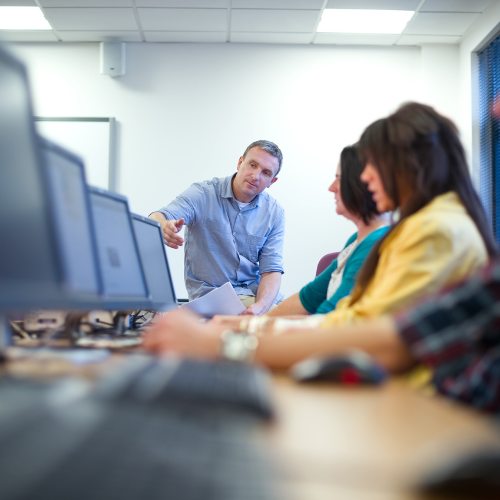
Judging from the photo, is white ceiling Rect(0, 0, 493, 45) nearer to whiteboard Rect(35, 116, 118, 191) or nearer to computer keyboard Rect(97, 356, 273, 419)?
whiteboard Rect(35, 116, 118, 191)

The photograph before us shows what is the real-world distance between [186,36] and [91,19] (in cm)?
73

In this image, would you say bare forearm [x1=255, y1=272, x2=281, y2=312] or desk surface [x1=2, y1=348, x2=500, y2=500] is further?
bare forearm [x1=255, y1=272, x2=281, y2=312]

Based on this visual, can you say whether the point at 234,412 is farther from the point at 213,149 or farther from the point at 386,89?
the point at 386,89

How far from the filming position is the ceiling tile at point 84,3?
3791 mm

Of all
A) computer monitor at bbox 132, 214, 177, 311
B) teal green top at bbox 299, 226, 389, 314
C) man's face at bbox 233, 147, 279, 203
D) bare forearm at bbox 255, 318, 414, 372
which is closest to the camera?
bare forearm at bbox 255, 318, 414, 372

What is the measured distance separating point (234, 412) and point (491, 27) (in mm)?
4077

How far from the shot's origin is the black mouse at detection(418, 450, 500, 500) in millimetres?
352

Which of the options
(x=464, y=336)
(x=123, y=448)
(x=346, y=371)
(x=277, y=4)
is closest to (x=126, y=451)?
(x=123, y=448)

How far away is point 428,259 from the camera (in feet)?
3.57

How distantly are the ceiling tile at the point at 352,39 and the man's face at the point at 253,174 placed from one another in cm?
162

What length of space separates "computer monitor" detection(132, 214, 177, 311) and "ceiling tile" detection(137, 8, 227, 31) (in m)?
2.31

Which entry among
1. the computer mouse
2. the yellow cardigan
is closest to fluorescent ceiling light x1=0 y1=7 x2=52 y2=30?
the yellow cardigan

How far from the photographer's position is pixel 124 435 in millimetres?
441

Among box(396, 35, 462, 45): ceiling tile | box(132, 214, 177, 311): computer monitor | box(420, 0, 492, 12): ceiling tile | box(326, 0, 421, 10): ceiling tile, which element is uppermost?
box(326, 0, 421, 10): ceiling tile
